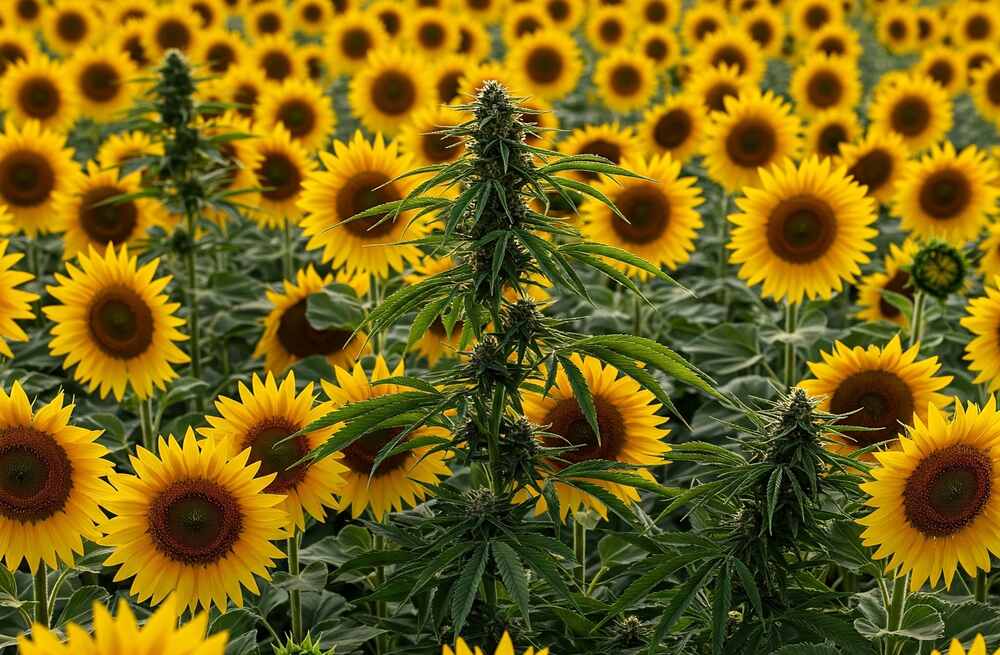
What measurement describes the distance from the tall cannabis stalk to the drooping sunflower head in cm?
192

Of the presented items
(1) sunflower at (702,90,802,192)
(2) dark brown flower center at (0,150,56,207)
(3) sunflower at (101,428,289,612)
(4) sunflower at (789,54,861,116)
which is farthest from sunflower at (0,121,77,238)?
(4) sunflower at (789,54,861,116)

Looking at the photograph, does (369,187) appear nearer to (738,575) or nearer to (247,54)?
(738,575)

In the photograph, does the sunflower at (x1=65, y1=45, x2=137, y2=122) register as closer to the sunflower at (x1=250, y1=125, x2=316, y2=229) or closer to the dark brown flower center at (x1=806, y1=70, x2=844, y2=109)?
the sunflower at (x1=250, y1=125, x2=316, y2=229)

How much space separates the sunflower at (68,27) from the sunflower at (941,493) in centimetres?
870

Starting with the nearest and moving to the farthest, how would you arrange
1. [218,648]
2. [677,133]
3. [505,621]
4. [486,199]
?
1. [218,648]
2. [486,199]
3. [505,621]
4. [677,133]

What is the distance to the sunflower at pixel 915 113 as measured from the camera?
297 inches

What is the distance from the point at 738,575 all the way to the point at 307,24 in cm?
939

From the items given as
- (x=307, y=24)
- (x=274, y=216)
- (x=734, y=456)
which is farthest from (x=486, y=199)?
(x=307, y=24)

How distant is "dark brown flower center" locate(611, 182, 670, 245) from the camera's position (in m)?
5.42

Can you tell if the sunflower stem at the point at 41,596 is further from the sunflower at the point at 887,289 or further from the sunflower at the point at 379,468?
the sunflower at the point at 887,289

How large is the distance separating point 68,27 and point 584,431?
26.6 feet

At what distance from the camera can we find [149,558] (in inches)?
111

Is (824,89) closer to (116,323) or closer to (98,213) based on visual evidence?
(98,213)

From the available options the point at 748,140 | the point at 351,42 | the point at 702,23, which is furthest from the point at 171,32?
the point at 748,140
